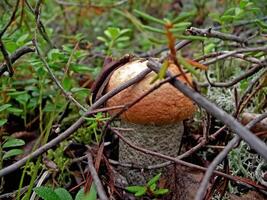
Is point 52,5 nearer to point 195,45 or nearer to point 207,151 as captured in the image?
point 195,45

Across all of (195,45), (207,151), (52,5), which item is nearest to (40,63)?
(207,151)

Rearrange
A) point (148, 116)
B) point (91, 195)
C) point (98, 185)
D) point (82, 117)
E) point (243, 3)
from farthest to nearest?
1. point (243, 3)
2. point (148, 116)
3. point (82, 117)
4. point (98, 185)
5. point (91, 195)

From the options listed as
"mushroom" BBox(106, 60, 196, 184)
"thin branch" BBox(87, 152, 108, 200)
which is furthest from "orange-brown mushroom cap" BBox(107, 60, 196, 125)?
"thin branch" BBox(87, 152, 108, 200)

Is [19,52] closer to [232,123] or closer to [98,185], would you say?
[98,185]

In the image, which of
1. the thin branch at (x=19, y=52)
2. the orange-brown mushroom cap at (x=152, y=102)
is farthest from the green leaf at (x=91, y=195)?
the thin branch at (x=19, y=52)

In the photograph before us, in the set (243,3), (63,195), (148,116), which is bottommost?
(63,195)

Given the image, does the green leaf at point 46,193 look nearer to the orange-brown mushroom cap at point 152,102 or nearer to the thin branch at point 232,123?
the orange-brown mushroom cap at point 152,102

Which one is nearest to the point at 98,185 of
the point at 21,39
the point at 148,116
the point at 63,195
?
the point at 63,195
